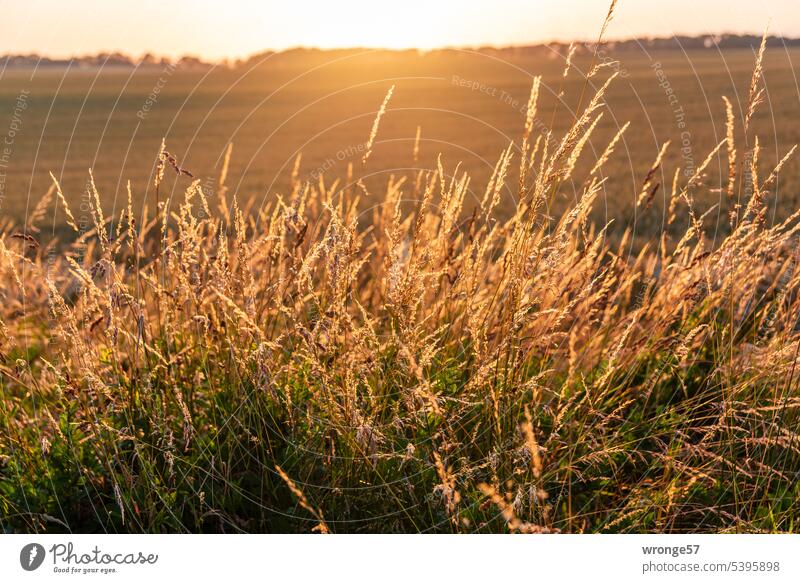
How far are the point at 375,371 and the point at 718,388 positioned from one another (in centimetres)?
122

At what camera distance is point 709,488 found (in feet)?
7.65

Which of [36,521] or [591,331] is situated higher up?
[591,331]

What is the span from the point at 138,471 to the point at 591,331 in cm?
173

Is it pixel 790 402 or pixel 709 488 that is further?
pixel 790 402

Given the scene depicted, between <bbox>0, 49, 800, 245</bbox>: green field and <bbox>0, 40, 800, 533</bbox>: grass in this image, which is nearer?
<bbox>0, 40, 800, 533</bbox>: grass

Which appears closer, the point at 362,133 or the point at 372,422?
the point at 372,422

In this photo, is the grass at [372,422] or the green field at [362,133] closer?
the grass at [372,422]

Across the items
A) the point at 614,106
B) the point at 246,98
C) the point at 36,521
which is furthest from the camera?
the point at 246,98

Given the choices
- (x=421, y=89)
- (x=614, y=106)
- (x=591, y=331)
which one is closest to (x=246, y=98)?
(x=421, y=89)
